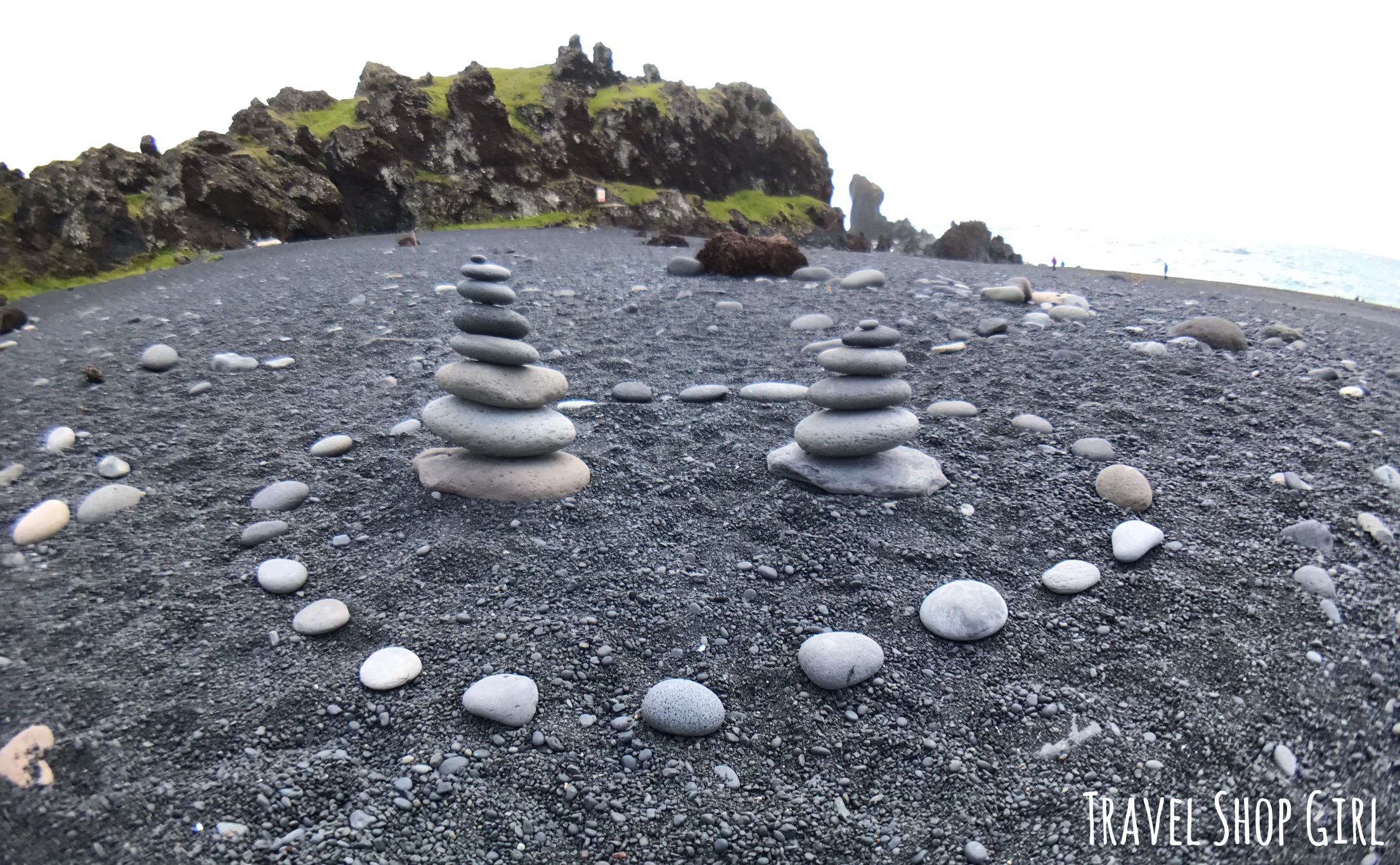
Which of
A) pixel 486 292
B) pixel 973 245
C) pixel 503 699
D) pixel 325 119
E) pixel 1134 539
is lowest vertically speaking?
pixel 503 699

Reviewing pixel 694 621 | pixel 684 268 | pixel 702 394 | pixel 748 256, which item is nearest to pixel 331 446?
pixel 702 394

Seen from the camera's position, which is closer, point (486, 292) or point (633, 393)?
point (486, 292)

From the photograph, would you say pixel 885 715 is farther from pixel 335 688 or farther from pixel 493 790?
pixel 335 688

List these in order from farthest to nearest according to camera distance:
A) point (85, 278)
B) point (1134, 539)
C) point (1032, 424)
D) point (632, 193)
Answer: point (632, 193)
point (85, 278)
point (1032, 424)
point (1134, 539)

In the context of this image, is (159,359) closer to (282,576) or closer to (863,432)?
(282,576)

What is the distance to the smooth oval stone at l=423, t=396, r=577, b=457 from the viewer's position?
11.5ft

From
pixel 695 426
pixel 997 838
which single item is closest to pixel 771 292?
pixel 695 426

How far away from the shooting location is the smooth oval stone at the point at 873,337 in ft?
11.6

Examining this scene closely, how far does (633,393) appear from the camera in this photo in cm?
455

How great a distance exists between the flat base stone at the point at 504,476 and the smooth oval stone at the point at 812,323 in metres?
2.97

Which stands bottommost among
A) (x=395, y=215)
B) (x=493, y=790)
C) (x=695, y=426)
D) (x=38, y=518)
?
(x=493, y=790)

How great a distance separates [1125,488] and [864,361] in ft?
4.27

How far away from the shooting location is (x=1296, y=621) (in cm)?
264

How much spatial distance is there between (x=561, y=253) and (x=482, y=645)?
8.45m
